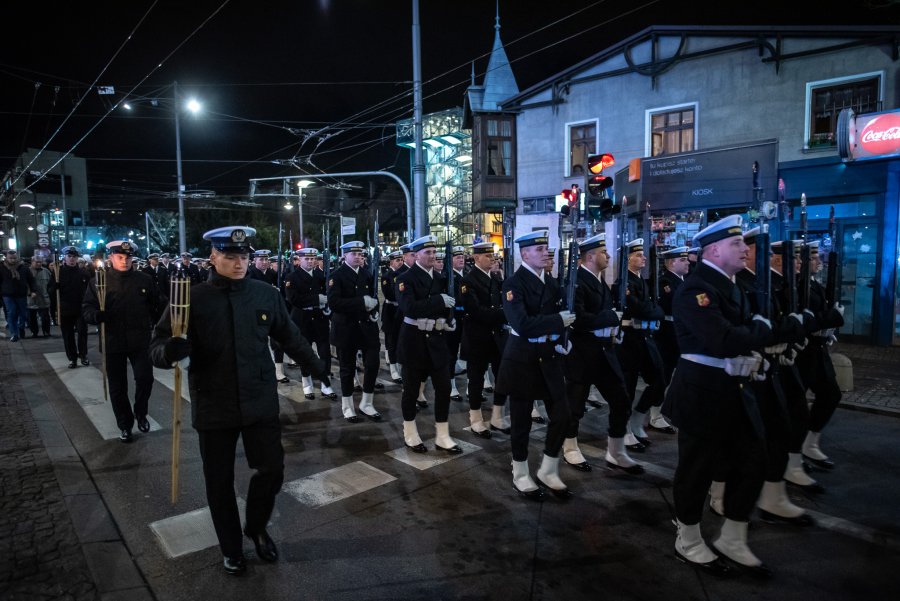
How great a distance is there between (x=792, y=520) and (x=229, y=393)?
4.23 metres

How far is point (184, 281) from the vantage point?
3418 millimetres

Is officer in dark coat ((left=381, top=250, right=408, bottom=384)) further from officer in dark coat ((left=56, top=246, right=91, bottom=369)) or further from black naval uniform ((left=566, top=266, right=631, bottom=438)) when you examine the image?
officer in dark coat ((left=56, top=246, right=91, bottom=369))

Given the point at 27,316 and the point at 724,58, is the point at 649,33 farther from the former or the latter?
the point at 27,316

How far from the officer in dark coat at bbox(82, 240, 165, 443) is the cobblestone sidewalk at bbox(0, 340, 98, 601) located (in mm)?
864

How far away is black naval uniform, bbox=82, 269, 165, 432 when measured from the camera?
591 centimetres

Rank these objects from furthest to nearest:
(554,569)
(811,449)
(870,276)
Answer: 1. (870,276)
2. (811,449)
3. (554,569)

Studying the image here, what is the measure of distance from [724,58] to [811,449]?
1303cm

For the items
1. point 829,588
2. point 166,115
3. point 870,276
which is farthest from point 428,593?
point 166,115

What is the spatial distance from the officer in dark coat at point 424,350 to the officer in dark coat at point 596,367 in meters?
1.33

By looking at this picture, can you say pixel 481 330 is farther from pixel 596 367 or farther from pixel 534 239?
pixel 534 239

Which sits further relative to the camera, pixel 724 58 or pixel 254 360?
pixel 724 58

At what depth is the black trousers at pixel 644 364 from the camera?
5844 mm

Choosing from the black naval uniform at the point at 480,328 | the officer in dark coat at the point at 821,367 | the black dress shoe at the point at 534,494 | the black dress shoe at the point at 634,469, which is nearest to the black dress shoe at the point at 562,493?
the black dress shoe at the point at 534,494

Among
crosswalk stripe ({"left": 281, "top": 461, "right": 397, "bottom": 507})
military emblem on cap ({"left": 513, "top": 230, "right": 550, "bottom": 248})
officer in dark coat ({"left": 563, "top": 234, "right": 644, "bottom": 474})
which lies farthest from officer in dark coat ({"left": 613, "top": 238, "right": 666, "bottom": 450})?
crosswalk stripe ({"left": 281, "top": 461, "right": 397, "bottom": 507})
